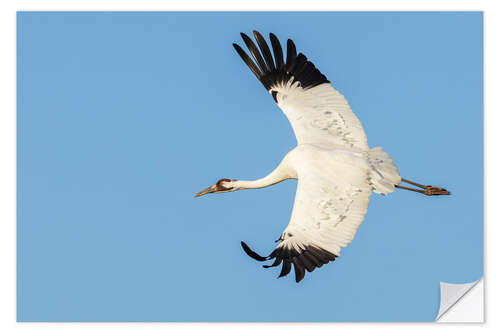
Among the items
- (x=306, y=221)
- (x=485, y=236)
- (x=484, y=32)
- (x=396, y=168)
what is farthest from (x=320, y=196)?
(x=484, y=32)

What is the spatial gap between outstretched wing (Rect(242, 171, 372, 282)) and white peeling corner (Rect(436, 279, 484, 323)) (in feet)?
5.17

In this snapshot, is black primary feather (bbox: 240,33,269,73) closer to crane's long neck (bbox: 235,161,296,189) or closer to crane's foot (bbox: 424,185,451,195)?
crane's long neck (bbox: 235,161,296,189)

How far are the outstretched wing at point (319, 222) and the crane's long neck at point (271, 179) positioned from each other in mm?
741

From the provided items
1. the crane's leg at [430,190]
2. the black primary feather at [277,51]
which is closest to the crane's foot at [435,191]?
the crane's leg at [430,190]

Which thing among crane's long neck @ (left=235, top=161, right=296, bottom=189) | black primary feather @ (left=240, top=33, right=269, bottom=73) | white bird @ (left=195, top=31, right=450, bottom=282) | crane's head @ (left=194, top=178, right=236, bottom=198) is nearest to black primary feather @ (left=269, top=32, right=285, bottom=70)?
white bird @ (left=195, top=31, right=450, bottom=282)

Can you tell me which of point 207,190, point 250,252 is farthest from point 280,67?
point 250,252

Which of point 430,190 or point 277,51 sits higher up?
point 277,51

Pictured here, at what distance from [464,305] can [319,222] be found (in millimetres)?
2131

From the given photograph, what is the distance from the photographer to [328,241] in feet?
28.3

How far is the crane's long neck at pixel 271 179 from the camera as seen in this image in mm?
9859

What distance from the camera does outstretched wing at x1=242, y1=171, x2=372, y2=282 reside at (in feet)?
27.9

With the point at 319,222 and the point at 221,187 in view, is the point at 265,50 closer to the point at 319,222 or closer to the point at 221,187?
the point at 221,187

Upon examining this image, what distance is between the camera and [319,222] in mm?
8719

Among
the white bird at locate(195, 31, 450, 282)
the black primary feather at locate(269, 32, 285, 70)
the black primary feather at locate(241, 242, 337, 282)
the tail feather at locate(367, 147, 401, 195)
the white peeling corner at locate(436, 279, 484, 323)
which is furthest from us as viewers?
the black primary feather at locate(269, 32, 285, 70)
